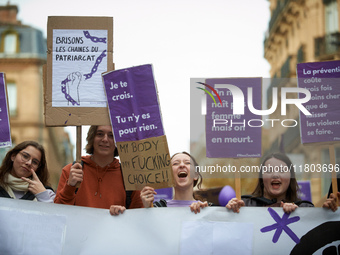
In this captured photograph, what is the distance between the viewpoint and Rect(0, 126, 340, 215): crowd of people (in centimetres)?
361

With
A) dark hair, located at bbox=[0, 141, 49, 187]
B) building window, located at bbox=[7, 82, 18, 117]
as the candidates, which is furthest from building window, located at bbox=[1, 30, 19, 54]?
dark hair, located at bbox=[0, 141, 49, 187]

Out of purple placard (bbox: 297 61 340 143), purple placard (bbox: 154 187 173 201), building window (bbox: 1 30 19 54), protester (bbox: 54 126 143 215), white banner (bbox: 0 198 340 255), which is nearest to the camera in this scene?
white banner (bbox: 0 198 340 255)

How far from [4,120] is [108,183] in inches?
33.7

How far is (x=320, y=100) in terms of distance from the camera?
12.8ft

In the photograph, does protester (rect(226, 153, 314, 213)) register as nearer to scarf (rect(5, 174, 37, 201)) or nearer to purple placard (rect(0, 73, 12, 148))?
scarf (rect(5, 174, 37, 201))

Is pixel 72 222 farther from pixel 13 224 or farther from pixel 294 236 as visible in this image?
pixel 294 236

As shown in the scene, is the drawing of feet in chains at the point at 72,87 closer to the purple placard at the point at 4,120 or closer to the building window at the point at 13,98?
the purple placard at the point at 4,120

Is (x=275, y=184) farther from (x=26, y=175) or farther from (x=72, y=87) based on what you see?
(x=26, y=175)

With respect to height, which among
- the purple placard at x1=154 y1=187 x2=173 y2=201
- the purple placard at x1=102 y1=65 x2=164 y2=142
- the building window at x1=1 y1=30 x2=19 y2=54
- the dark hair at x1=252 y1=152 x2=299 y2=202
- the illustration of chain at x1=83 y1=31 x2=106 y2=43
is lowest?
the purple placard at x1=154 y1=187 x2=173 y2=201

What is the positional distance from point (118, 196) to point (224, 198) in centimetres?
332

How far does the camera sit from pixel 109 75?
3699 millimetres

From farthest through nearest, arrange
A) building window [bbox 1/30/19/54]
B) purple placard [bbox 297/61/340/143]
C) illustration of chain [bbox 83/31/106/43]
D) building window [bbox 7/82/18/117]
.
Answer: building window [bbox 1/30/19/54]
building window [bbox 7/82/18/117]
purple placard [bbox 297/61/340/143]
illustration of chain [bbox 83/31/106/43]

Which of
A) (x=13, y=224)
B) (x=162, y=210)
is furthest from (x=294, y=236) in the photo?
(x=13, y=224)

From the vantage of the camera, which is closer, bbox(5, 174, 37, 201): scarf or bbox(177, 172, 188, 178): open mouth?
bbox(5, 174, 37, 201): scarf
